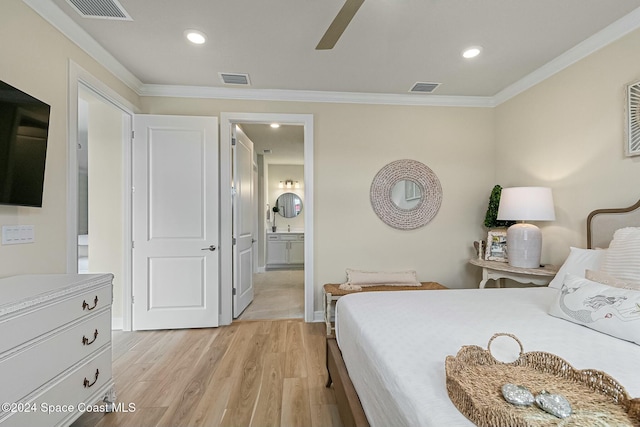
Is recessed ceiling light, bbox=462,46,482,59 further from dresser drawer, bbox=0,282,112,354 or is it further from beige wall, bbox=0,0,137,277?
dresser drawer, bbox=0,282,112,354

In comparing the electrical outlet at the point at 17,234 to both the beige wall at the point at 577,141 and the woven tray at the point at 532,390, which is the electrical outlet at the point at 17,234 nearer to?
the woven tray at the point at 532,390

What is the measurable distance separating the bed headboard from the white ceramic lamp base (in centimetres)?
34

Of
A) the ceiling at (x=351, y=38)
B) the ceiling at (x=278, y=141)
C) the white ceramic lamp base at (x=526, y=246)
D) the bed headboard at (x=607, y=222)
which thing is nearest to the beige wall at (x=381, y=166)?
the ceiling at (x=351, y=38)

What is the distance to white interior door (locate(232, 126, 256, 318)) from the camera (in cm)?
338

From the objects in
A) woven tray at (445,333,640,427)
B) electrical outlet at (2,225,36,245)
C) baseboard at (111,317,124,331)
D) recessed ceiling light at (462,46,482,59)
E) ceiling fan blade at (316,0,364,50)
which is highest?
recessed ceiling light at (462,46,482,59)

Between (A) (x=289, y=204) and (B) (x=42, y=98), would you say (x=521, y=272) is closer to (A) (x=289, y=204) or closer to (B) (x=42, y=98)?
(B) (x=42, y=98)

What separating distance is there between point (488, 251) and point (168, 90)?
3.75m

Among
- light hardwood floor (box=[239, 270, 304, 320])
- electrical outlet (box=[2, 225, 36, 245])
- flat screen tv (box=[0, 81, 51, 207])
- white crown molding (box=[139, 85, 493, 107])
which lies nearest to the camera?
flat screen tv (box=[0, 81, 51, 207])

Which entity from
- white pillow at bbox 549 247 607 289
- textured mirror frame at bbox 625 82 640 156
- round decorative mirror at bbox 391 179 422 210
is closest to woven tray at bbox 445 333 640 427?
white pillow at bbox 549 247 607 289

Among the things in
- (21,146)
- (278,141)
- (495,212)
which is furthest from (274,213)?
(21,146)

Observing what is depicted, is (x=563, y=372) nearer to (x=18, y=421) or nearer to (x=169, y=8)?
(x=18, y=421)

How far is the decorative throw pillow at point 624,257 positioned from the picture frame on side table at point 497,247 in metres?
1.16

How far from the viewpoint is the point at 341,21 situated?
4.92 feet

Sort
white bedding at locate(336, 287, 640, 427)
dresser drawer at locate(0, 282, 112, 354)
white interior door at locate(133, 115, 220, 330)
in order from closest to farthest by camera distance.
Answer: white bedding at locate(336, 287, 640, 427), dresser drawer at locate(0, 282, 112, 354), white interior door at locate(133, 115, 220, 330)
